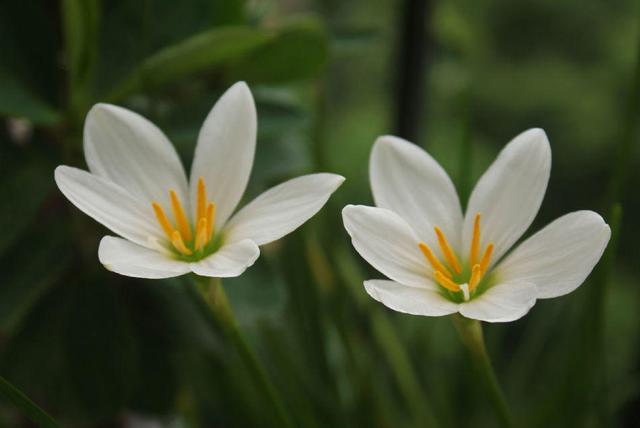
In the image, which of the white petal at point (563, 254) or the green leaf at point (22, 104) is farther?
the green leaf at point (22, 104)

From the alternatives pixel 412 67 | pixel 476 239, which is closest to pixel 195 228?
pixel 476 239

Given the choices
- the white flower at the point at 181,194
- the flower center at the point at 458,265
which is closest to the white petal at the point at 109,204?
the white flower at the point at 181,194

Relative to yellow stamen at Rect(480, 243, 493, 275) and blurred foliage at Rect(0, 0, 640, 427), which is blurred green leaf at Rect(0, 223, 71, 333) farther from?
yellow stamen at Rect(480, 243, 493, 275)

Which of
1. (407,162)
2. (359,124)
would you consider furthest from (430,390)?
(359,124)

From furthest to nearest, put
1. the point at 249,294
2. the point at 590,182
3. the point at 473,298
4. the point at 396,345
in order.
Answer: the point at 590,182 → the point at 396,345 → the point at 249,294 → the point at 473,298

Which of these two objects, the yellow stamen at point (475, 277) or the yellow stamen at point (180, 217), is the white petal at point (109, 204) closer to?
the yellow stamen at point (180, 217)

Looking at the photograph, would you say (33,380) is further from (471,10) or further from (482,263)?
(471,10)

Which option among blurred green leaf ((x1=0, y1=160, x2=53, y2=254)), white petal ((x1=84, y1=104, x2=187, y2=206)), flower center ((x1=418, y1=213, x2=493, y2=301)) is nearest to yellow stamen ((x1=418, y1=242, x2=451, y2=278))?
flower center ((x1=418, y1=213, x2=493, y2=301))
